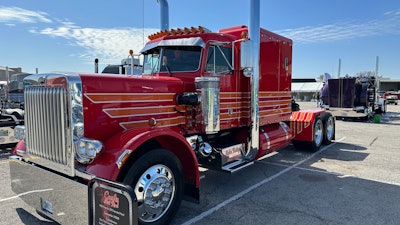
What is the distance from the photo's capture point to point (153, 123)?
4039 mm

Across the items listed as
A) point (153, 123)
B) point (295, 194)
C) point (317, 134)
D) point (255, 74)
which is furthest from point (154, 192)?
point (317, 134)

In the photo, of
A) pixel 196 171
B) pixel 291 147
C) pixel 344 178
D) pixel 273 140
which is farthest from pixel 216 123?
pixel 291 147

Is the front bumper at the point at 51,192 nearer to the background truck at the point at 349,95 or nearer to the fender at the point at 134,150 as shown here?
the fender at the point at 134,150

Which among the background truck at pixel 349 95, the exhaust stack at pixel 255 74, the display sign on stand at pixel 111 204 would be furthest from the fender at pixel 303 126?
the background truck at pixel 349 95

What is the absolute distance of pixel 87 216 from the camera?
10.0 ft

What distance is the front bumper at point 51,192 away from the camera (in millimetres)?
3135

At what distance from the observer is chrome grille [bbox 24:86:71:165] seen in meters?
3.46

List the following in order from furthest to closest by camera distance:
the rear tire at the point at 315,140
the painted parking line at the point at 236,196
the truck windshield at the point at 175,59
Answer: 1. the rear tire at the point at 315,140
2. the truck windshield at the point at 175,59
3. the painted parking line at the point at 236,196

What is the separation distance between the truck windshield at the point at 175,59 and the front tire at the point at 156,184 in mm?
1794

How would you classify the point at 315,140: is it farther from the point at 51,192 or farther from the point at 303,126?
the point at 51,192

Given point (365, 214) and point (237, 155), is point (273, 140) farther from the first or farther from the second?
point (365, 214)

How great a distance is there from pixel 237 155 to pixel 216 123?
1161 millimetres

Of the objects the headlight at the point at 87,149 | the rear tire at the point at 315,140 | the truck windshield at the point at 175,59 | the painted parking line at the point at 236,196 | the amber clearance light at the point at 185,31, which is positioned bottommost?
the painted parking line at the point at 236,196

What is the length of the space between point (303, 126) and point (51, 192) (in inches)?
257
